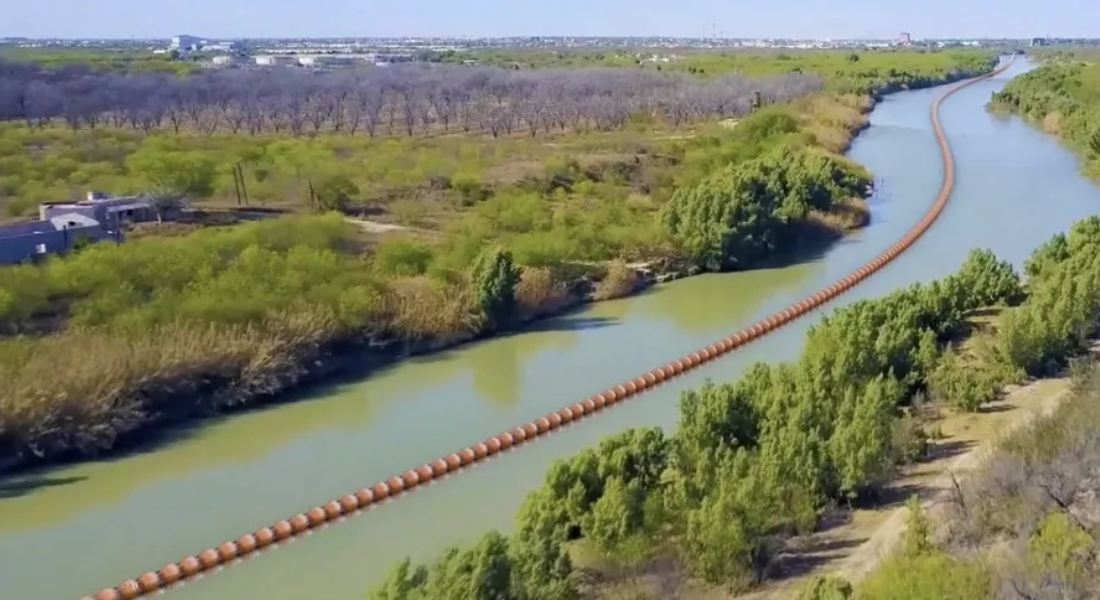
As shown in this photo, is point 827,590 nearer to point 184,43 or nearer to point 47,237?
point 47,237

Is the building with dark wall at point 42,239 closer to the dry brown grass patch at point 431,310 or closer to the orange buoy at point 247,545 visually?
the dry brown grass patch at point 431,310

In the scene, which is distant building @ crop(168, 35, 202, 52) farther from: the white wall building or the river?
the river

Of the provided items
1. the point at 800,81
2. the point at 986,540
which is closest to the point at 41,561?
the point at 986,540

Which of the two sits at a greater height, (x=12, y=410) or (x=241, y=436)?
(x=12, y=410)

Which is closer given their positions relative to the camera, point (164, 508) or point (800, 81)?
point (164, 508)

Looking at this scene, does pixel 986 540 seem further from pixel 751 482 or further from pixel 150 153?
pixel 150 153
